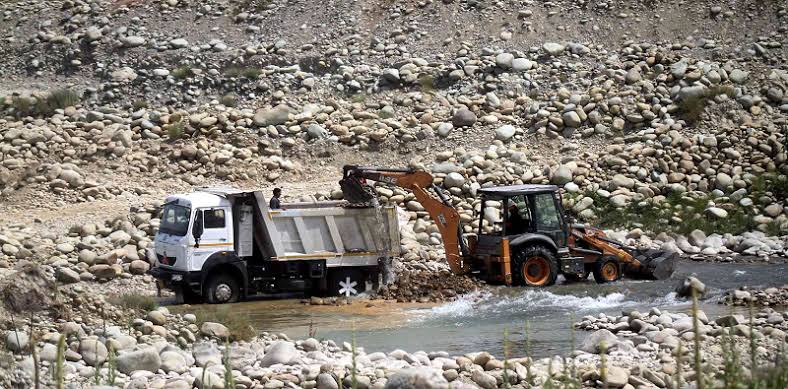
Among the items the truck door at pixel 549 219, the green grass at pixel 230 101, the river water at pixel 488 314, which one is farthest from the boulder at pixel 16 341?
the green grass at pixel 230 101

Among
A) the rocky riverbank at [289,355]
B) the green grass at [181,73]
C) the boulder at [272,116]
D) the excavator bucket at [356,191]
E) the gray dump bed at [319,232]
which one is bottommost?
the rocky riverbank at [289,355]

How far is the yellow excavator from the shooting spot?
62.6 ft

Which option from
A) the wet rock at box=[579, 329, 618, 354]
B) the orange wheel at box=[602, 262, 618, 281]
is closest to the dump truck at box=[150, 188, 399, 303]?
the orange wheel at box=[602, 262, 618, 281]

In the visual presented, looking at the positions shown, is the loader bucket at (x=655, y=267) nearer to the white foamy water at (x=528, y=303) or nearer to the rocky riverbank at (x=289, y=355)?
the white foamy water at (x=528, y=303)

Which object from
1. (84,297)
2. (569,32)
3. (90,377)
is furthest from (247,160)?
(90,377)

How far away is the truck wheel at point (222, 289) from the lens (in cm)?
1823

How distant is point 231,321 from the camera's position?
14.9 metres

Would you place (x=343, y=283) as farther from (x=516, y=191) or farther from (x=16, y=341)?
(x=16, y=341)

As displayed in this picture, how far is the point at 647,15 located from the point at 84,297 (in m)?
22.0

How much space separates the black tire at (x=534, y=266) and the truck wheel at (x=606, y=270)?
821 millimetres

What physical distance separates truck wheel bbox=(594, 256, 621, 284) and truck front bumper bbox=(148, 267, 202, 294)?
6.52 metres

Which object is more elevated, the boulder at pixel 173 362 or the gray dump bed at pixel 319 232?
the gray dump bed at pixel 319 232

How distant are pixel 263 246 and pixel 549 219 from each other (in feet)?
15.4

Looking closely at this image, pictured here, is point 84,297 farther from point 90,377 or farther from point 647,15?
point 647,15
